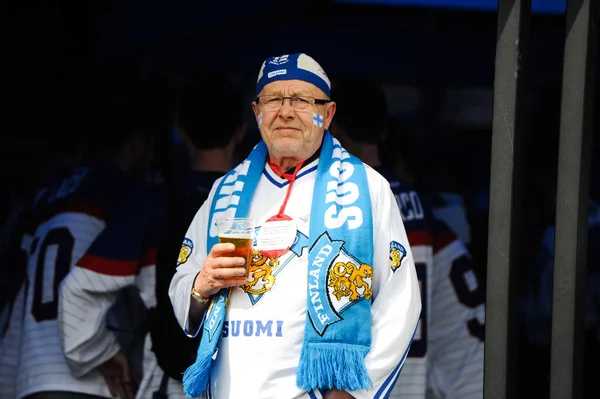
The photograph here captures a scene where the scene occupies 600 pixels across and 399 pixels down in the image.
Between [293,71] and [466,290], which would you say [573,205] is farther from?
[466,290]

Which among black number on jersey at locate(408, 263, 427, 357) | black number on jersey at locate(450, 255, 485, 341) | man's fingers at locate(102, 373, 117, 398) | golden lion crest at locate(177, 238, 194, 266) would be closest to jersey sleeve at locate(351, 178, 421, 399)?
golden lion crest at locate(177, 238, 194, 266)

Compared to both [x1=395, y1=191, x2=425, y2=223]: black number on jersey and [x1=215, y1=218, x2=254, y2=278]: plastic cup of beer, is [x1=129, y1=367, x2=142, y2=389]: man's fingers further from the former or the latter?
[x1=215, y1=218, x2=254, y2=278]: plastic cup of beer

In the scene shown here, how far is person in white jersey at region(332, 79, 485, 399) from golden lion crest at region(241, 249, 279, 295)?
158 cm

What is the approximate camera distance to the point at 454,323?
5.08 m

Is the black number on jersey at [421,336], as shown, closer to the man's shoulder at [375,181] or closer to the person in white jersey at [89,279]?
the person in white jersey at [89,279]

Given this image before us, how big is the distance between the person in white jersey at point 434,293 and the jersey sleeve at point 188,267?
4.65ft

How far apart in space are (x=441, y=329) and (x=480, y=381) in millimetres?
319

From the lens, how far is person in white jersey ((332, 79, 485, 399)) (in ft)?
15.6

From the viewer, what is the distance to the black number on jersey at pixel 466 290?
500 centimetres

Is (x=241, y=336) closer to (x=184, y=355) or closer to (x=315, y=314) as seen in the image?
Result: (x=315, y=314)

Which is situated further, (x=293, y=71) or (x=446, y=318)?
(x=446, y=318)

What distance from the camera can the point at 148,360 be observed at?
472cm

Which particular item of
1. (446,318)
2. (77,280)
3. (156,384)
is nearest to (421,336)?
(446,318)

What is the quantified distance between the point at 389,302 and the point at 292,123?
2.20 feet
